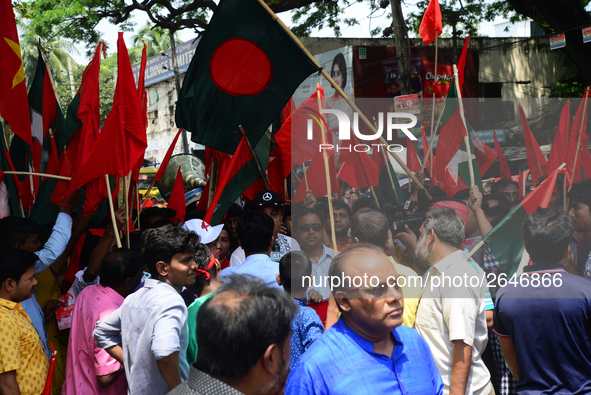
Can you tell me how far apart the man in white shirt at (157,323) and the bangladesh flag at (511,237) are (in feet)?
5.02

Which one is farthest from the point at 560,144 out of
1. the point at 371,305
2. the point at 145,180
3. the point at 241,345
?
the point at 145,180

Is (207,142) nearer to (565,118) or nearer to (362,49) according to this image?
(565,118)

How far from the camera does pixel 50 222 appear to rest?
14.9 ft

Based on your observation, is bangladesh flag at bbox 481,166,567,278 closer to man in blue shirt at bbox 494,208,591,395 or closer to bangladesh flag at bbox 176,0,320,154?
man in blue shirt at bbox 494,208,591,395

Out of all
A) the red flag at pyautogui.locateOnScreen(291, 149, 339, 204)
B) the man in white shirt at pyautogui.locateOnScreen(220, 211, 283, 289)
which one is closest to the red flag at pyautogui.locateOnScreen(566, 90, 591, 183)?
the red flag at pyautogui.locateOnScreen(291, 149, 339, 204)

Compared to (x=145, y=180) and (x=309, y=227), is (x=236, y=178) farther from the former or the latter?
(x=145, y=180)

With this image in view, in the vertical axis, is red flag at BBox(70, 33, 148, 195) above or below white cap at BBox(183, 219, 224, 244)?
above

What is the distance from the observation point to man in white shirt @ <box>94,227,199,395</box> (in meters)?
2.30

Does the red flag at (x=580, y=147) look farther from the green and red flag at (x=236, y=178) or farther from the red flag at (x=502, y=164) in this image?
the green and red flag at (x=236, y=178)

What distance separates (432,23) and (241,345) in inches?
190

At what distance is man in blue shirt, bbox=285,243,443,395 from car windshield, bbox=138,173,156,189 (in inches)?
623

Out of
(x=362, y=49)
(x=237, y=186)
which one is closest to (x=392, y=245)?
(x=237, y=186)

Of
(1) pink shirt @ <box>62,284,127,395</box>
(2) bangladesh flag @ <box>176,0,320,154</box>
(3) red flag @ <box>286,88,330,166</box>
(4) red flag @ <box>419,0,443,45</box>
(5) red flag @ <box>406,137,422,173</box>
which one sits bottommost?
(1) pink shirt @ <box>62,284,127,395</box>

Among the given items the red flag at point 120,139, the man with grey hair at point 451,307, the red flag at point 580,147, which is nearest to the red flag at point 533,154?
the red flag at point 580,147
